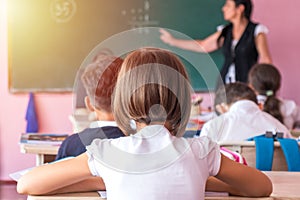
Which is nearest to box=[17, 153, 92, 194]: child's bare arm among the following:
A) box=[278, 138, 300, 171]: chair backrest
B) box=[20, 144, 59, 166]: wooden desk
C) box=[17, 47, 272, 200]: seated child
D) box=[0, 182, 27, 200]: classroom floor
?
box=[17, 47, 272, 200]: seated child

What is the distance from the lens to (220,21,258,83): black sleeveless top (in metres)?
4.31

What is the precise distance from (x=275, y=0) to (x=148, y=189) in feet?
12.1

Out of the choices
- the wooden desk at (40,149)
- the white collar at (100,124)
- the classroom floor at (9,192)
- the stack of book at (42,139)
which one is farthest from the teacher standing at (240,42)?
the white collar at (100,124)

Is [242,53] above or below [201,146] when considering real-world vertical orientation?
below

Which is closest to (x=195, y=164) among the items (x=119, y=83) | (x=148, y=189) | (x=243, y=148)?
(x=148, y=189)

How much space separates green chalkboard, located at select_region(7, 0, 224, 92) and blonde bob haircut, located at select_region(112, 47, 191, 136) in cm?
338

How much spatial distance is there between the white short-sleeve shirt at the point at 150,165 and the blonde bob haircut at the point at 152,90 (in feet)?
0.13

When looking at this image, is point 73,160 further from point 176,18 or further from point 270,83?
point 176,18

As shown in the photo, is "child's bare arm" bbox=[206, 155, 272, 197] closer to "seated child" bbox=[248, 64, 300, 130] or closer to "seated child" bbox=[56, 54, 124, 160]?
"seated child" bbox=[56, 54, 124, 160]

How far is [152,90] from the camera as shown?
1170mm

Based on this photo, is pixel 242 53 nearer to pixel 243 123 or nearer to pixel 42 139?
pixel 243 123

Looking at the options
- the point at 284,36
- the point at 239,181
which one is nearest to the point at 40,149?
the point at 239,181

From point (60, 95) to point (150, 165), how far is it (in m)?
3.53

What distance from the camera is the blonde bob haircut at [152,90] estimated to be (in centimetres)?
117
